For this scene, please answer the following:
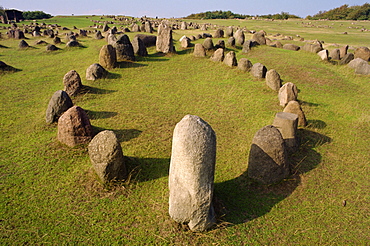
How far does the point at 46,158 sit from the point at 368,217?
8457 millimetres

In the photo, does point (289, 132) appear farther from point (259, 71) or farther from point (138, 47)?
point (138, 47)

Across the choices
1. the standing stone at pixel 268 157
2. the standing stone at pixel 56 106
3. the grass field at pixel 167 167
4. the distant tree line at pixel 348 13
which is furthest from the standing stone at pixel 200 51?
the distant tree line at pixel 348 13

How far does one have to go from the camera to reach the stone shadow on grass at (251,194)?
18.0 ft

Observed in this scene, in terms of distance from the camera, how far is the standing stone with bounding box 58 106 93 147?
7.44 m

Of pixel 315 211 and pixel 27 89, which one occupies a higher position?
pixel 27 89

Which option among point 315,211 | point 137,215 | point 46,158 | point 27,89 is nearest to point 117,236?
point 137,215

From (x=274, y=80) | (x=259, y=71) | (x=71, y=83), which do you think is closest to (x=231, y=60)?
(x=259, y=71)

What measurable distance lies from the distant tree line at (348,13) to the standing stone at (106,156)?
71.8 metres

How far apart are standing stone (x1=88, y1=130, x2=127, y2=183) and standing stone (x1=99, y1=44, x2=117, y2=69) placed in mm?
9532

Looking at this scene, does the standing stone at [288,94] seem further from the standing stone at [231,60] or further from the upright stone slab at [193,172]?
the upright stone slab at [193,172]

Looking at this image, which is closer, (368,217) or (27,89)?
(368,217)

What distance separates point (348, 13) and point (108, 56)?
237 feet

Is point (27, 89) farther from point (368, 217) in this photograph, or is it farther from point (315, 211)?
point (368, 217)

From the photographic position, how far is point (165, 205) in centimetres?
562
